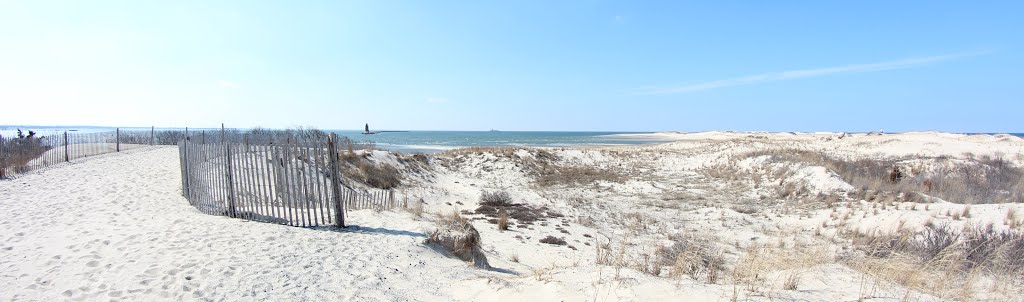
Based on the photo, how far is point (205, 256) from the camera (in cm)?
557

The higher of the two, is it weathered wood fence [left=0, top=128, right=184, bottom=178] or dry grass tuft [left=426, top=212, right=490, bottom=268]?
weathered wood fence [left=0, top=128, right=184, bottom=178]

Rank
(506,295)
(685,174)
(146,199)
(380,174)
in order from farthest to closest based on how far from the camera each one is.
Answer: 1. (685,174)
2. (380,174)
3. (146,199)
4. (506,295)

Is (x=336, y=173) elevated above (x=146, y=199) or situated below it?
above

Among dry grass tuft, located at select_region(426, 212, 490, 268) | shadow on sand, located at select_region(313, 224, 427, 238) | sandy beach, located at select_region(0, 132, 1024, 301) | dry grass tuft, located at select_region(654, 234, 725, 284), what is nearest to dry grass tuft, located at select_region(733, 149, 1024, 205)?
sandy beach, located at select_region(0, 132, 1024, 301)

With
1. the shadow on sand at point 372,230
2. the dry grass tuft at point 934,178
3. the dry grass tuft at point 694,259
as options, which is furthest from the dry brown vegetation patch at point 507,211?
the dry grass tuft at point 934,178

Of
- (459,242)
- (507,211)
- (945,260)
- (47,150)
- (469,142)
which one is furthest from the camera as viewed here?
(469,142)

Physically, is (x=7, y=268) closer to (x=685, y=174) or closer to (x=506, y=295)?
(x=506, y=295)

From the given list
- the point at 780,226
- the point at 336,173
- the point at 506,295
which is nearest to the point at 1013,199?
the point at 780,226

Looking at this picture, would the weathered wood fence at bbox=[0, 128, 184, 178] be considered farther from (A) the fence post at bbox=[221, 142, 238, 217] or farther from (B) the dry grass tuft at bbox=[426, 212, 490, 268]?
(B) the dry grass tuft at bbox=[426, 212, 490, 268]

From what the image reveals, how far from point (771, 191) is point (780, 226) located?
595cm

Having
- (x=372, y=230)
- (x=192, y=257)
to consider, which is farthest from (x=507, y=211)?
(x=192, y=257)

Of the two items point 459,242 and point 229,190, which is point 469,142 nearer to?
point 229,190

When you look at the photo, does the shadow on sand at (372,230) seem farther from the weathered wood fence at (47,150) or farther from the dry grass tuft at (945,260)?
the weathered wood fence at (47,150)

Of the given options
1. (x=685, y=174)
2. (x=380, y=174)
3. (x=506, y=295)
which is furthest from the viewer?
(x=685, y=174)
